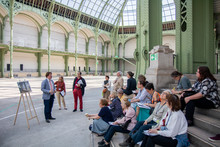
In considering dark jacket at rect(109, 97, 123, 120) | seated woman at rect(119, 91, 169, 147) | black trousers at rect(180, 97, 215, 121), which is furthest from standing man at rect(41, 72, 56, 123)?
black trousers at rect(180, 97, 215, 121)

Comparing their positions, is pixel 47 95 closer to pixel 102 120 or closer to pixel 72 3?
pixel 102 120

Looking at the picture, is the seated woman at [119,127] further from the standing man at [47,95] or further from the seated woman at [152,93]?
the standing man at [47,95]

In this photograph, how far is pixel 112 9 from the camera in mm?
40969

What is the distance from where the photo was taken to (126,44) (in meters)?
47.1

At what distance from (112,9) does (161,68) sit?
1527 inches

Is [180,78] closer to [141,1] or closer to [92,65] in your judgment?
[141,1]

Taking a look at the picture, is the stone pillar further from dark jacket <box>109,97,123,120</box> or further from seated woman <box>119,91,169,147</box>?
seated woman <box>119,91,169,147</box>

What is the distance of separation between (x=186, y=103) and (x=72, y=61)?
3979cm

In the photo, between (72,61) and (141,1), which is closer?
(141,1)

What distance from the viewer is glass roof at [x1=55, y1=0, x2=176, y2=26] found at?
113 feet

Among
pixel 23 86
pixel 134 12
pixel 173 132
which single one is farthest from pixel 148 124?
pixel 134 12

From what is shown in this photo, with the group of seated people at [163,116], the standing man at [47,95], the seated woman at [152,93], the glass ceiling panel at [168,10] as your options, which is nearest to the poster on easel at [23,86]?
the standing man at [47,95]

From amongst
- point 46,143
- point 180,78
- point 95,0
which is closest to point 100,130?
point 46,143

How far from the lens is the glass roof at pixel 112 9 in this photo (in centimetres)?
3453
